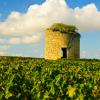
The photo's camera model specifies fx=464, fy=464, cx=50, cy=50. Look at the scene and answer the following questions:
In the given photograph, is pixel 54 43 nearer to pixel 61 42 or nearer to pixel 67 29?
pixel 61 42

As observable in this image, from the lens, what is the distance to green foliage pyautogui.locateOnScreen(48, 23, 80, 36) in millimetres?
42625

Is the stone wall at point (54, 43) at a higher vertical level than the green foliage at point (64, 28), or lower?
lower

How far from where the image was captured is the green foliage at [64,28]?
1678 inches

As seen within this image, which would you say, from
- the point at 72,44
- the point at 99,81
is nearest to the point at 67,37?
the point at 72,44

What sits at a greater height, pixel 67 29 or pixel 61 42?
pixel 67 29

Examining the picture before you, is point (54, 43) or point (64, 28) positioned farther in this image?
point (64, 28)

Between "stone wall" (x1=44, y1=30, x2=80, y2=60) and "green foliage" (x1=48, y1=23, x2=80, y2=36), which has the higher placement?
"green foliage" (x1=48, y1=23, x2=80, y2=36)

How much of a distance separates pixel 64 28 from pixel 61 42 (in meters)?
1.55

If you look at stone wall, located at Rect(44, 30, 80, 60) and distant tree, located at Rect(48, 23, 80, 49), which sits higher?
distant tree, located at Rect(48, 23, 80, 49)

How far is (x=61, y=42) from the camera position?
4219cm

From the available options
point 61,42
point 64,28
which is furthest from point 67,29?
point 61,42

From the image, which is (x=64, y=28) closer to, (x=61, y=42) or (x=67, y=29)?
(x=67, y=29)

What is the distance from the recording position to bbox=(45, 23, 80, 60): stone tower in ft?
138

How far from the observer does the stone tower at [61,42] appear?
4194 cm
